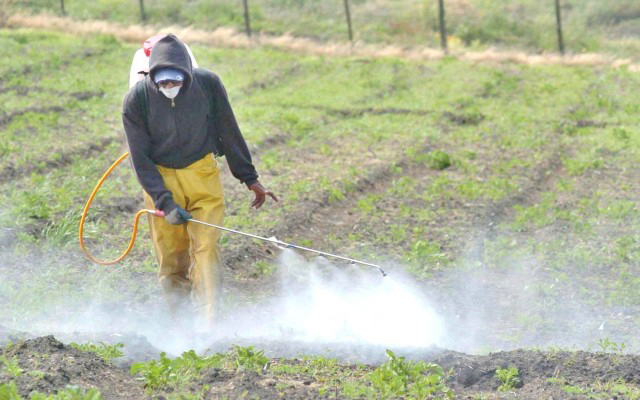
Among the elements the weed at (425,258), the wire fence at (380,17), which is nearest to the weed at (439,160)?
the weed at (425,258)

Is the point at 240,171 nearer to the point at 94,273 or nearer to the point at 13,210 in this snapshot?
the point at 94,273

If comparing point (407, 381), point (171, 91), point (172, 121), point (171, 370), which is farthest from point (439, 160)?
point (171, 370)

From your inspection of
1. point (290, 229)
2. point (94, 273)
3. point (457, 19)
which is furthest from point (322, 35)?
point (94, 273)

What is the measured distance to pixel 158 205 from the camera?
7102 mm

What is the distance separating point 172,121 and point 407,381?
2.41m

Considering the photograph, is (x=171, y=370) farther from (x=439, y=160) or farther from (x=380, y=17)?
(x=380, y=17)

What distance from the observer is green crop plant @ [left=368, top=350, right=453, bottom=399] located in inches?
216

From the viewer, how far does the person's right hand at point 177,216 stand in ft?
23.1

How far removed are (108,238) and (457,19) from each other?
16.4m

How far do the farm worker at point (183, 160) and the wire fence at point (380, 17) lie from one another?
14311 mm

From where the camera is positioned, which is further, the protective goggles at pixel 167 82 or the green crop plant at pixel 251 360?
the protective goggles at pixel 167 82

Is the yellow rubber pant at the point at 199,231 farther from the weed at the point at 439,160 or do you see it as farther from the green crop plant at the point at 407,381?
the weed at the point at 439,160

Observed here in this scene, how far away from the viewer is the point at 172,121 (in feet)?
23.3

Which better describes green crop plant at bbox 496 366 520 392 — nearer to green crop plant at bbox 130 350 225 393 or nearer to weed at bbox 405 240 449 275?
green crop plant at bbox 130 350 225 393
